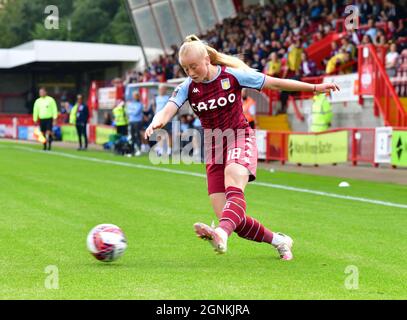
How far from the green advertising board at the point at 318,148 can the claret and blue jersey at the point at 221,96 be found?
16.0m

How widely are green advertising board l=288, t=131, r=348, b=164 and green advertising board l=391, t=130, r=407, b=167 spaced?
2.05m

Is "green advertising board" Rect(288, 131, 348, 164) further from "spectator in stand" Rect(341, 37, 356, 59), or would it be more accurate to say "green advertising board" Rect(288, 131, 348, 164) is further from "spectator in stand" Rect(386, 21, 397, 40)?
"spectator in stand" Rect(386, 21, 397, 40)

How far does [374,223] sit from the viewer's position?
1216 centimetres

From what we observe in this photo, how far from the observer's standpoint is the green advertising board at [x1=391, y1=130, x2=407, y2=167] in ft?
71.3

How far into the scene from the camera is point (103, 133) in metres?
39.2

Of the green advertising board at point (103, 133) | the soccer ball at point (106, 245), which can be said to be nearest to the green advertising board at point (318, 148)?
the green advertising board at point (103, 133)

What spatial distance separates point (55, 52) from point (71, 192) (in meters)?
46.4

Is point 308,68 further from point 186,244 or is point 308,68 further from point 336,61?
point 186,244

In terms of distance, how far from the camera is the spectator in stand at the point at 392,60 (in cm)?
2658

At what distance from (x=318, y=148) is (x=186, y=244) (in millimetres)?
Answer: 15494

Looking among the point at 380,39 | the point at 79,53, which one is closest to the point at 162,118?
the point at 380,39

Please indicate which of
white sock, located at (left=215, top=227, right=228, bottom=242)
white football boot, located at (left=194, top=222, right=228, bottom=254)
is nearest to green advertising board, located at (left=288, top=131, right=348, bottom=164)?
white sock, located at (left=215, top=227, right=228, bottom=242)
